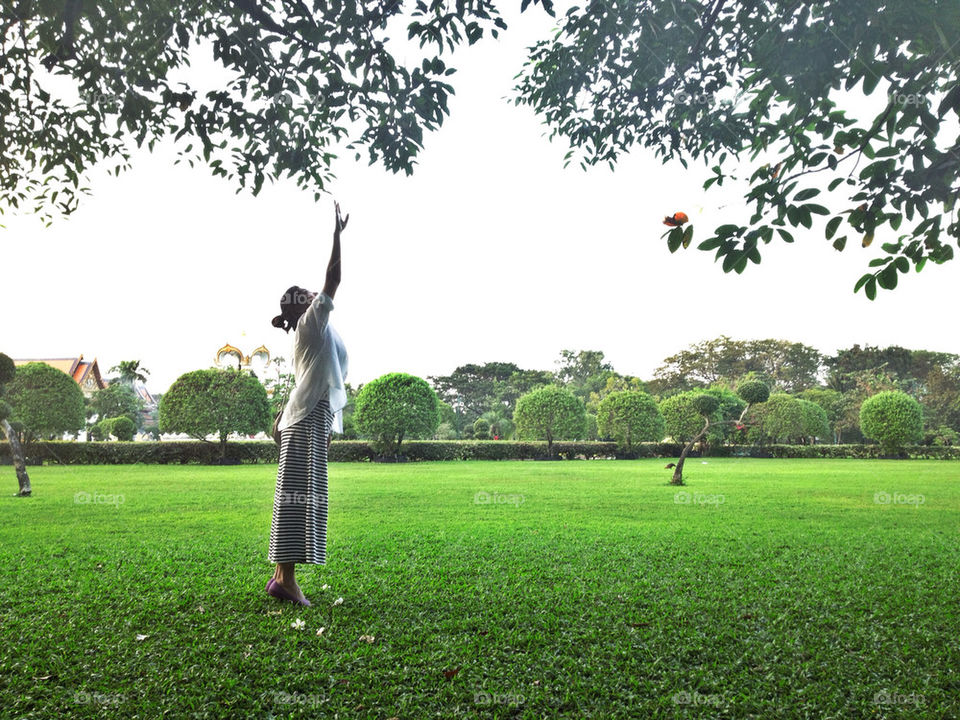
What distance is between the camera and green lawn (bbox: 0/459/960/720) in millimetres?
2328

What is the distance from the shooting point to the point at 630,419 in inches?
1053

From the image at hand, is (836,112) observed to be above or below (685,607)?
above

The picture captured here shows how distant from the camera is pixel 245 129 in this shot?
12.7ft

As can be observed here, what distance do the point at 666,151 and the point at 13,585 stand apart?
5530mm

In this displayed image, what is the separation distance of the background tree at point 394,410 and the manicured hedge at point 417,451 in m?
0.78

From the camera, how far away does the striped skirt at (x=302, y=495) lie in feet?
11.1

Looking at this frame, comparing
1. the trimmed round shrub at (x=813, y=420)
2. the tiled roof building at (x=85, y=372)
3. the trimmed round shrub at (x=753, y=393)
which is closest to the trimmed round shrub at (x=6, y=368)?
the trimmed round shrub at (x=753, y=393)

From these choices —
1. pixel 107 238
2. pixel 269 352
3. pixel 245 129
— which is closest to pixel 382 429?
pixel 269 352

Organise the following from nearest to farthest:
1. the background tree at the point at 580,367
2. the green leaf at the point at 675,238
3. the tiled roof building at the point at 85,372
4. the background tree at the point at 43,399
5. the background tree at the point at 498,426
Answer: the green leaf at the point at 675,238 < the background tree at the point at 43,399 < the tiled roof building at the point at 85,372 < the background tree at the point at 498,426 < the background tree at the point at 580,367

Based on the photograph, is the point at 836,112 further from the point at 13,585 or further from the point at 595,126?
the point at 13,585

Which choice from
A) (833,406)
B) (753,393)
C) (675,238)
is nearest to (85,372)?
(753,393)

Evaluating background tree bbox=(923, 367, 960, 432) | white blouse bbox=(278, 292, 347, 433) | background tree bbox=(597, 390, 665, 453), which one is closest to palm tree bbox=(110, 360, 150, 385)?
background tree bbox=(597, 390, 665, 453)

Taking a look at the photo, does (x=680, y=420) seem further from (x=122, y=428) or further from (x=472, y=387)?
(x=122, y=428)

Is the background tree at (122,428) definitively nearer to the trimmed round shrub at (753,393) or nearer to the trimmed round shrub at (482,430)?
the trimmed round shrub at (482,430)
